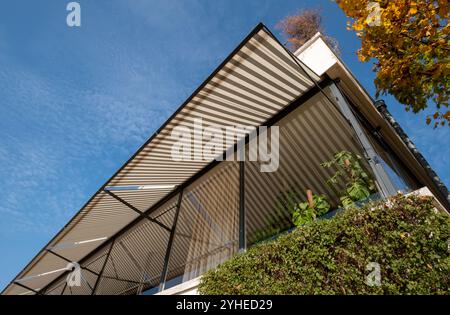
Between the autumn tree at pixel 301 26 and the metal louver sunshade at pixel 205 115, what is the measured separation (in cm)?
527

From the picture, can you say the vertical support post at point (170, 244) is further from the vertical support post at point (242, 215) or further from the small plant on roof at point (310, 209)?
the small plant on roof at point (310, 209)

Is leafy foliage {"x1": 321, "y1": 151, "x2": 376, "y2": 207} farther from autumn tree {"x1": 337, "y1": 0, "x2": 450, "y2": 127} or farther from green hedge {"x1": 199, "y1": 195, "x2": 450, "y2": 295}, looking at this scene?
autumn tree {"x1": 337, "y1": 0, "x2": 450, "y2": 127}

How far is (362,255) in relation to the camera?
9.46 feet

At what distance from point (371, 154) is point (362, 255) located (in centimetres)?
189

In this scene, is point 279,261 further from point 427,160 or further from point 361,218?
point 427,160

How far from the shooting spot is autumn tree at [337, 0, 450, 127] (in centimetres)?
363

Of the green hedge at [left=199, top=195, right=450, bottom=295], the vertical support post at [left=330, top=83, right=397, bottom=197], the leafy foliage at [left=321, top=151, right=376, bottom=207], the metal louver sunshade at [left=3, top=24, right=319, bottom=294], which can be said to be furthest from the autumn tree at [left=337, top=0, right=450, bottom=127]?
the green hedge at [left=199, top=195, right=450, bottom=295]

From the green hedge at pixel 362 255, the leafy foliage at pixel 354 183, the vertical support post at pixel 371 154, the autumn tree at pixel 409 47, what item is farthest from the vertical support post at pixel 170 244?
the autumn tree at pixel 409 47

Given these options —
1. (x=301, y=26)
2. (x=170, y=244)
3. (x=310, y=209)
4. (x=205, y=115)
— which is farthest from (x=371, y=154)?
(x=301, y=26)

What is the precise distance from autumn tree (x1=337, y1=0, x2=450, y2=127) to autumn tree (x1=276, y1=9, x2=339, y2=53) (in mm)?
6274

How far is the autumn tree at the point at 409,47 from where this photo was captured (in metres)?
3.63
